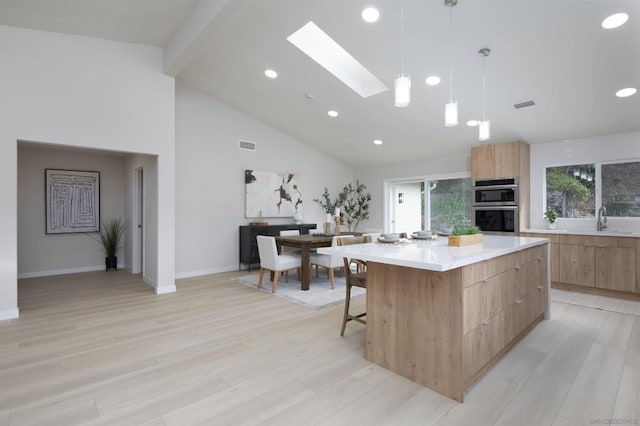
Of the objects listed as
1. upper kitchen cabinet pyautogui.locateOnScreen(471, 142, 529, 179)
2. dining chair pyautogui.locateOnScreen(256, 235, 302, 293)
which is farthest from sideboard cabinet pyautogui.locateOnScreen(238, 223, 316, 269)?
upper kitchen cabinet pyautogui.locateOnScreen(471, 142, 529, 179)

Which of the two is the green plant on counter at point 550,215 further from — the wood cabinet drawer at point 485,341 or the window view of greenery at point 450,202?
the wood cabinet drawer at point 485,341

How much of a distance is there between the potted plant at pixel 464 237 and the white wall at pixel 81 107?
3827mm

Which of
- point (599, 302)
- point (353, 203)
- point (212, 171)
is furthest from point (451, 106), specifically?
point (353, 203)

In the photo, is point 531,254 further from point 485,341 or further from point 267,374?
point 267,374

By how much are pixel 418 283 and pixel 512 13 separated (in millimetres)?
2647

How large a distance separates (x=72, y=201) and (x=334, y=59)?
533cm

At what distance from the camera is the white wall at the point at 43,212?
5438mm

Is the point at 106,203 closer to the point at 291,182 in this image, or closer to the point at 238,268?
the point at 238,268

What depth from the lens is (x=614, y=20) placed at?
2773 millimetres

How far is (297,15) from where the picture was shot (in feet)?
11.6

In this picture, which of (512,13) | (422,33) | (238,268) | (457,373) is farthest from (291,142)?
(457,373)

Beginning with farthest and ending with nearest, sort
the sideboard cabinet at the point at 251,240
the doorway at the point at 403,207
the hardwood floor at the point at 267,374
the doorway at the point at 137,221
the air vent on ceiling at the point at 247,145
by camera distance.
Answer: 1. the doorway at the point at 403,207
2. the air vent on ceiling at the point at 247,145
3. the sideboard cabinet at the point at 251,240
4. the doorway at the point at 137,221
5. the hardwood floor at the point at 267,374

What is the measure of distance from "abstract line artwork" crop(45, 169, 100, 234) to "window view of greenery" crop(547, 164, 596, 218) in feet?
26.8

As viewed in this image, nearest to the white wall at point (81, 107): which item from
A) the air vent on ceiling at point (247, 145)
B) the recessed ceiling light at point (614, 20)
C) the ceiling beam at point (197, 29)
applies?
the ceiling beam at point (197, 29)
